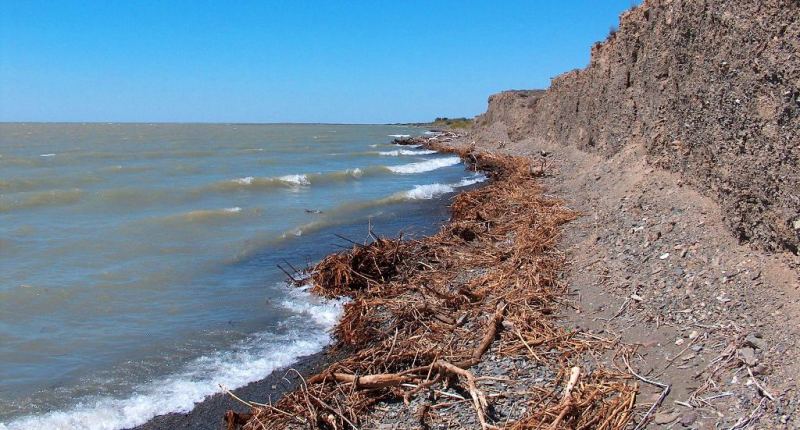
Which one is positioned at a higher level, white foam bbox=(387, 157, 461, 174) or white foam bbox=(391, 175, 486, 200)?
white foam bbox=(387, 157, 461, 174)

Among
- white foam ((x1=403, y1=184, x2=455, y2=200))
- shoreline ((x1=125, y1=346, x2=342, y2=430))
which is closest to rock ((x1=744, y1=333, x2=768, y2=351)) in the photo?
shoreline ((x1=125, y1=346, x2=342, y2=430))

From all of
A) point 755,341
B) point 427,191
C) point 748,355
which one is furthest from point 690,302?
point 427,191

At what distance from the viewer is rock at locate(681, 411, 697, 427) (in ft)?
14.0

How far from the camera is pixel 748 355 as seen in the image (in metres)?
4.75

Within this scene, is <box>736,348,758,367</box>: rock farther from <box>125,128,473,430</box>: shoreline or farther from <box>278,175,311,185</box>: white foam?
<box>278,175,311,185</box>: white foam

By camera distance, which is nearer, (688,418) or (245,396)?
(688,418)

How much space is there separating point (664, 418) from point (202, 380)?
4.80 metres

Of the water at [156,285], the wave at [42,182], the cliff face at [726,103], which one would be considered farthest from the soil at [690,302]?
the wave at [42,182]

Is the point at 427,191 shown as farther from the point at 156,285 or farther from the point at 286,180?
the point at 156,285

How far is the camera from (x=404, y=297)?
8297mm

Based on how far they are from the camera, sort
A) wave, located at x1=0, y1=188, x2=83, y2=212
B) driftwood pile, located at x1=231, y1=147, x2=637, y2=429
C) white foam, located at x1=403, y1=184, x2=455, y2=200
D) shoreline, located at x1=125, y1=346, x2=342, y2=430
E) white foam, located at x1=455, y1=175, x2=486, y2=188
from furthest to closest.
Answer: white foam, located at x1=455, y1=175, x2=486, y2=188, white foam, located at x1=403, y1=184, x2=455, y2=200, wave, located at x1=0, y1=188, x2=83, y2=212, shoreline, located at x1=125, y1=346, x2=342, y2=430, driftwood pile, located at x1=231, y1=147, x2=637, y2=429

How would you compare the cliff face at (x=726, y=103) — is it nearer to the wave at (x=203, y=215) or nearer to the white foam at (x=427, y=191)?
the white foam at (x=427, y=191)

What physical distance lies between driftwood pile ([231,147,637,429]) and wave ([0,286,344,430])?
1.81 ft

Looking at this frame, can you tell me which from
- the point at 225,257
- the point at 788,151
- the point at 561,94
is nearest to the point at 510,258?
the point at 788,151
